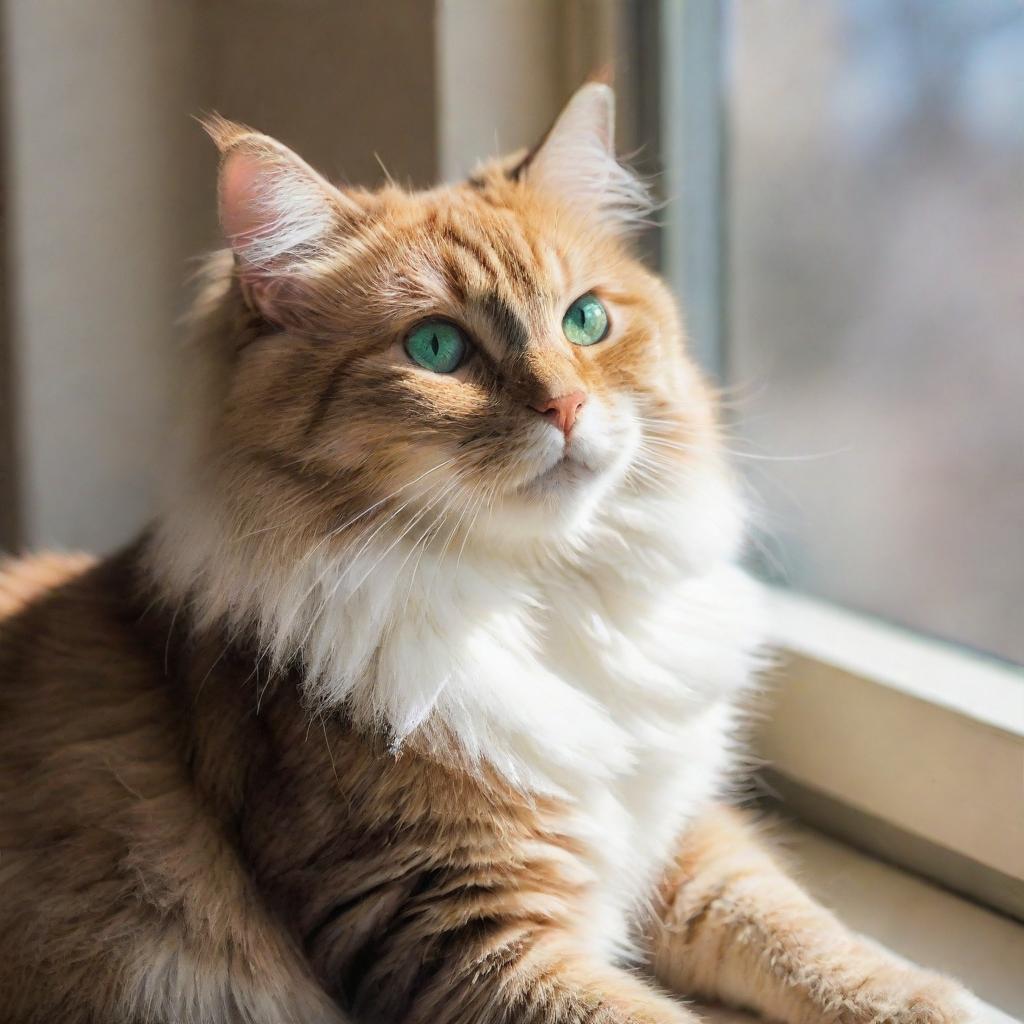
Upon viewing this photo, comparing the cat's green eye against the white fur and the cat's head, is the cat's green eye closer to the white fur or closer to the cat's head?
the cat's head

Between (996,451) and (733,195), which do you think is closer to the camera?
(996,451)

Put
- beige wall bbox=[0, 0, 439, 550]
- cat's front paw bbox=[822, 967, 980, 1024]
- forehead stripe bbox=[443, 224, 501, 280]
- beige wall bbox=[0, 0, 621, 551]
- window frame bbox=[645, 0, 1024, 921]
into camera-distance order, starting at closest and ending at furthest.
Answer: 1. cat's front paw bbox=[822, 967, 980, 1024]
2. forehead stripe bbox=[443, 224, 501, 280]
3. window frame bbox=[645, 0, 1024, 921]
4. beige wall bbox=[0, 0, 621, 551]
5. beige wall bbox=[0, 0, 439, 550]

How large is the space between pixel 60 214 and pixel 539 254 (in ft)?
3.80

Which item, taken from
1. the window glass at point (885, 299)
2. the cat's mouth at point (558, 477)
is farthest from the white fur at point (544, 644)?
the window glass at point (885, 299)

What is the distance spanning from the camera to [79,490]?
7.32 feet

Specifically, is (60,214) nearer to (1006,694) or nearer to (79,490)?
(79,490)

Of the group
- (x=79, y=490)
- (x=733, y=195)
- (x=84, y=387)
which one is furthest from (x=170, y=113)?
(x=733, y=195)

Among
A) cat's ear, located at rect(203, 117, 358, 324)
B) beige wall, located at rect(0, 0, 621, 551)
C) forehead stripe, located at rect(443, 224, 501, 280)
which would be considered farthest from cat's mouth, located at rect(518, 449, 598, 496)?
beige wall, located at rect(0, 0, 621, 551)

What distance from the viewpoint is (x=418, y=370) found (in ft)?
4.11

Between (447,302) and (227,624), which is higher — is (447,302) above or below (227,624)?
above

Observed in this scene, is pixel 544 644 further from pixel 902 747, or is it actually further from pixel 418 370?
pixel 902 747

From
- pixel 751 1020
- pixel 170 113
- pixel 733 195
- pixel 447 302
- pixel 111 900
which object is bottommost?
pixel 751 1020

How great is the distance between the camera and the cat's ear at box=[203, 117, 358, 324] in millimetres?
1212

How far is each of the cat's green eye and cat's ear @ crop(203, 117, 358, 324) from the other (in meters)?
0.28
